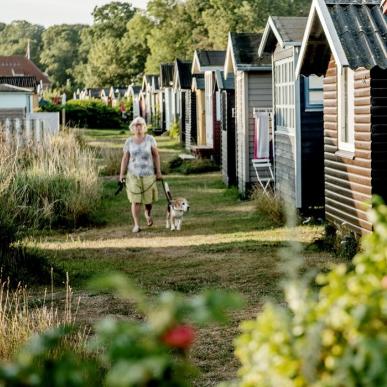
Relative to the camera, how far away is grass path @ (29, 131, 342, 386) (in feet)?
27.6

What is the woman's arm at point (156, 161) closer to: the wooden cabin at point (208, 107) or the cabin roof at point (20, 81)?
the wooden cabin at point (208, 107)

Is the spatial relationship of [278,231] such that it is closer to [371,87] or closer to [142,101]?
[371,87]

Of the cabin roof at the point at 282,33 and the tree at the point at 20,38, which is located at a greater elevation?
the tree at the point at 20,38

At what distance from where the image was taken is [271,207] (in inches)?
614

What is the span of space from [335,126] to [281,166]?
4.25 m

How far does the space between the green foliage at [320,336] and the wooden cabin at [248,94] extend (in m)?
16.2

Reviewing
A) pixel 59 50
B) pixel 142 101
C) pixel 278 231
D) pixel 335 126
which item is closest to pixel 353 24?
pixel 335 126

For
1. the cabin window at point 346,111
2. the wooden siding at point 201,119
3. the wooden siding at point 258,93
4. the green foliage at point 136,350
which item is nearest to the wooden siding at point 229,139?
the wooden siding at point 258,93

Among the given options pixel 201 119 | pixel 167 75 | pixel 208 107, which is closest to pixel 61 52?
pixel 167 75

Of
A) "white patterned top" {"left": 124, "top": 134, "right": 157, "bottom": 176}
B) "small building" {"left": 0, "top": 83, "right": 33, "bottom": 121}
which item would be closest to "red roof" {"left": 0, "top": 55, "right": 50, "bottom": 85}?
"small building" {"left": 0, "top": 83, "right": 33, "bottom": 121}

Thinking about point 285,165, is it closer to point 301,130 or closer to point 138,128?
Result: point 301,130

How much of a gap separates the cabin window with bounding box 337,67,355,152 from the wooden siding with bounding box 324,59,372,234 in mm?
160

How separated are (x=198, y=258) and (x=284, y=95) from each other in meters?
5.46

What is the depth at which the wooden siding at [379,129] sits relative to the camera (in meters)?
10.7
